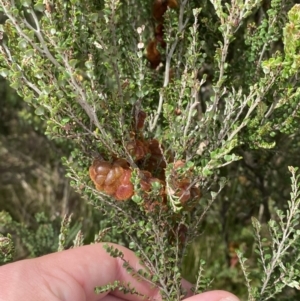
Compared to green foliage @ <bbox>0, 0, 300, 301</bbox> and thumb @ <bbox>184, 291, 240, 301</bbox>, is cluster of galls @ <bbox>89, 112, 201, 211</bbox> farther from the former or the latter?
thumb @ <bbox>184, 291, 240, 301</bbox>

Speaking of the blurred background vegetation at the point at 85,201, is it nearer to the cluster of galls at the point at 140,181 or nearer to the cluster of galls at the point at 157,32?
the cluster of galls at the point at 140,181

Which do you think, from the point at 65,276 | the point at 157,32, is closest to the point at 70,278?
the point at 65,276

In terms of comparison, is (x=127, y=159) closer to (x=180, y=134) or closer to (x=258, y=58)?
(x=180, y=134)

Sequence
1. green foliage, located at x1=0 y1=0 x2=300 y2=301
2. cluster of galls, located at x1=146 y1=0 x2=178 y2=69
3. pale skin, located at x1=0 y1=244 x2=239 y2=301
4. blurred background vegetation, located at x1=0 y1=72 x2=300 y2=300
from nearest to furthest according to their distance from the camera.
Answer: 1. green foliage, located at x1=0 y1=0 x2=300 y2=301
2. pale skin, located at x1=0 y1=244 x2=239 y2=301
3. cluster of galls, located at x1=146 y1=0 x2=178 y2=69
4. blurred background vegetation, located at x1=0 y1=72 x2=300 y2=300

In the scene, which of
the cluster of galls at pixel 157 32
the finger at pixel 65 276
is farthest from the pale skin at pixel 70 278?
the cluster of galls at pixel 157 32

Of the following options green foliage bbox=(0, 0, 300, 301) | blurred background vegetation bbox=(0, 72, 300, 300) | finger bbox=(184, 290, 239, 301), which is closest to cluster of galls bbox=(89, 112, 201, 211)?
green foliage bbox=(0, 0, 300, 301)

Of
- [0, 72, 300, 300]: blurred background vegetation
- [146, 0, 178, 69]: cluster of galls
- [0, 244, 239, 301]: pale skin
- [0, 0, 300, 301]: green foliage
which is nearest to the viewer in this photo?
[0, 0, 300, 301]: green foliage

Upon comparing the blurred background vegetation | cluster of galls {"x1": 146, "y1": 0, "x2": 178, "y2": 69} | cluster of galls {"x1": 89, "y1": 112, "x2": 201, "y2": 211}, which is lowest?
the blurred background vegetation
